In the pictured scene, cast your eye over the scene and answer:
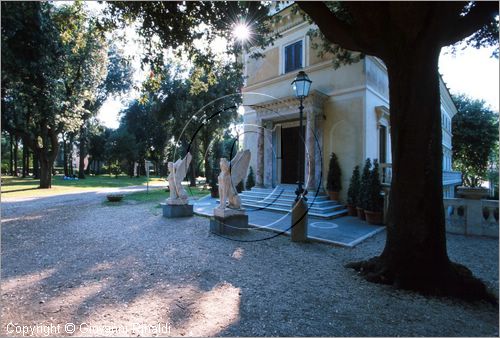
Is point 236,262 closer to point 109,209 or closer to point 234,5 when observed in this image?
point 234,5

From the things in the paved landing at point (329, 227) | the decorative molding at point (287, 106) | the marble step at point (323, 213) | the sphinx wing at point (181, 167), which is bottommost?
the paved landing at point (329, 227)

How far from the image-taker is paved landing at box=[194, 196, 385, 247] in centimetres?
722

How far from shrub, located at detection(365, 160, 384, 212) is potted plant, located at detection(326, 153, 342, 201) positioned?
2.22 metres

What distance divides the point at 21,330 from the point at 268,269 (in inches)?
140

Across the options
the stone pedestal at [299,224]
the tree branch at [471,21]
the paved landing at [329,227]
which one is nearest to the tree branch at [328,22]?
the tree branch at [471,21]

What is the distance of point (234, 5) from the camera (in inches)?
272

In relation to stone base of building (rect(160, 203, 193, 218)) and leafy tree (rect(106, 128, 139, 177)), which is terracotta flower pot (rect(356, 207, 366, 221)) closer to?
stone base of building (rect(160, 203, 193, 218))

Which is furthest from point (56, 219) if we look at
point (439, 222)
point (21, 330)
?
point (439, 222)

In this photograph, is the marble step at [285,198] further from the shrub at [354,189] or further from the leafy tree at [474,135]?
the leafy tree at [474,135]

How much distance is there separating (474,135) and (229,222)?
125 ft

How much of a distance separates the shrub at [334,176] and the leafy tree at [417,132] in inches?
292

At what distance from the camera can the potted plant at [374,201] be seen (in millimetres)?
9203

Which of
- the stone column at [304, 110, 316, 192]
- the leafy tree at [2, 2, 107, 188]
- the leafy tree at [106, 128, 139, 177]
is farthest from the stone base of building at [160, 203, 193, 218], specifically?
the leafy tree at [106, 128, 139, 177]

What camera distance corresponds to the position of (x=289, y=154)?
14039 millimetres
